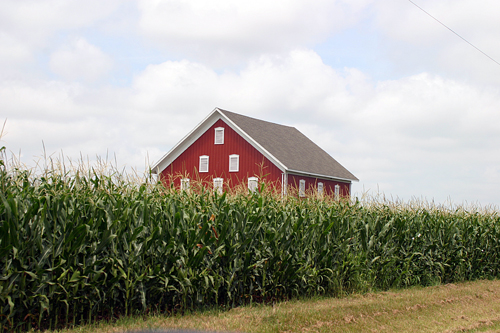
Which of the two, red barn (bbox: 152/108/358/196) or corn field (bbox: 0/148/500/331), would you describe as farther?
red barn (bbox: 152/108/358/196)

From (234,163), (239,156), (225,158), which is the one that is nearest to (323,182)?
(239,156)

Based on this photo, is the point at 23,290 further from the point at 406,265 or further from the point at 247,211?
the point at 406,265

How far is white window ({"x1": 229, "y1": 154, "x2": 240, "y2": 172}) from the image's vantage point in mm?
32672

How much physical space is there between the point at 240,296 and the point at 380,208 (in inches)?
226

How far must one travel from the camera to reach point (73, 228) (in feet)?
22.9

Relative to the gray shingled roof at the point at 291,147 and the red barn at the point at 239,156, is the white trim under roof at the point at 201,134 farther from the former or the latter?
the gray shingled roof at the point at 291,147

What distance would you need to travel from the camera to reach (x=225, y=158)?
33.2 meters

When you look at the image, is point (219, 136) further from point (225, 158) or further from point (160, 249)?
point (160, 249)

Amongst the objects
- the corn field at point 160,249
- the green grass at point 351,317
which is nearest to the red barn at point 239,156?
the corn field at point 160,249

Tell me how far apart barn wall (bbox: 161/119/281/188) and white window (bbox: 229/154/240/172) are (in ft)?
0.73

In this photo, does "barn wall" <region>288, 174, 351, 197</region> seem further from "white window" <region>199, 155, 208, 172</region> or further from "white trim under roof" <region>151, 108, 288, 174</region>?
"white window" <region>199, 155, 208, 172</region>

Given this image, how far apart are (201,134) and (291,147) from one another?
26.0ft

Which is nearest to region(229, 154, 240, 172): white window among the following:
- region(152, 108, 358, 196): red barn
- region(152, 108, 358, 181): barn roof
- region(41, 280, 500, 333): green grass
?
region(152, 108, 358, 196): red barn

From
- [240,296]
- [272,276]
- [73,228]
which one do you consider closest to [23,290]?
[73,228]
